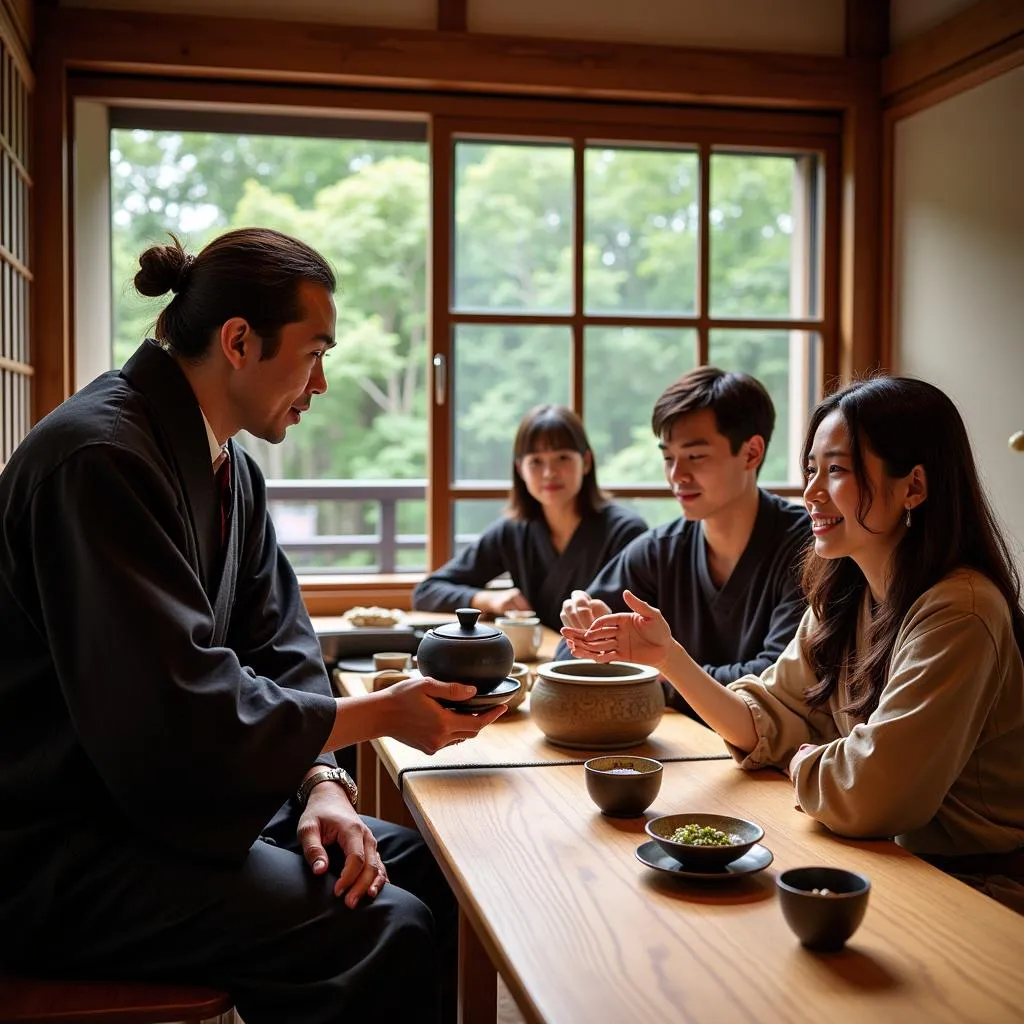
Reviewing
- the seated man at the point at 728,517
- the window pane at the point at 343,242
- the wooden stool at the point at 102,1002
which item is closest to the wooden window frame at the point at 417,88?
the seated man at the point at 728,517

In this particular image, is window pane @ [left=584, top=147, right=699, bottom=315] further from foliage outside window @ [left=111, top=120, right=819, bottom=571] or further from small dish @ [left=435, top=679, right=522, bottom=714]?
small dish @ [left=435, top=679, right=522, bottom=714]

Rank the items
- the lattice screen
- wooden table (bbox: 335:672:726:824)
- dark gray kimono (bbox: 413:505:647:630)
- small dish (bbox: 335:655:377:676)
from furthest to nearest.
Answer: dark gray kimono (bbox: 413:505:647:630) → the lattice screen → small dish (bbox: 335:655:377:676) → wooden table (bbox: 335:672:726:824)

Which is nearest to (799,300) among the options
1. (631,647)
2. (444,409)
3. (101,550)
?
(444,409)

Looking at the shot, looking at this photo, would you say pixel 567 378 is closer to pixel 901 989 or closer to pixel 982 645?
pixel 982 645

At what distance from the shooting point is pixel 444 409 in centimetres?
418

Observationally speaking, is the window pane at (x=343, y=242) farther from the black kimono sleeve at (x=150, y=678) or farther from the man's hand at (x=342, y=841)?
the black kimono sleeve at (x=150, y=678)

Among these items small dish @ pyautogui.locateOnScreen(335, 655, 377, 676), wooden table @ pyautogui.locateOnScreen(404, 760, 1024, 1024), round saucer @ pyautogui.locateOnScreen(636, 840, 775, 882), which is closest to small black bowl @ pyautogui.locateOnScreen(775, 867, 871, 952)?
wooden table @ pyautogui.locateOnScreen(404, 760, 1024, 1024)

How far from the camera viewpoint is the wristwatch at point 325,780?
1898 mm

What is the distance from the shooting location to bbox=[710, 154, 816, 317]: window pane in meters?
4.31

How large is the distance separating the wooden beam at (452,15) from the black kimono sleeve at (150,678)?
2836mm

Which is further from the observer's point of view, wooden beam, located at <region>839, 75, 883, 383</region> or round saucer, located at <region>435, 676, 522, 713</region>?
wooden beam, located at <region>839, 75, 883, 383</region>

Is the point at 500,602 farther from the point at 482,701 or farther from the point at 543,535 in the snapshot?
the point at 482,701

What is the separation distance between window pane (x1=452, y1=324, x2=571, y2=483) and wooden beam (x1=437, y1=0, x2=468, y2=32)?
992 millimetres

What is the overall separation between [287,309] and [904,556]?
1.00 metres
